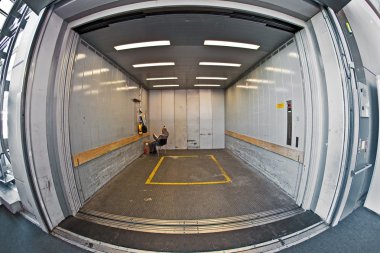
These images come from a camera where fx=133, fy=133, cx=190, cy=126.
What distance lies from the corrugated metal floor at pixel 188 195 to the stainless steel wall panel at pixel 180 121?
3.61 meters

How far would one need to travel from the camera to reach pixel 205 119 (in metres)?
8.20

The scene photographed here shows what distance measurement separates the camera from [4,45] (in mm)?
3453

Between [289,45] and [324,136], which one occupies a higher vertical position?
[289,45]

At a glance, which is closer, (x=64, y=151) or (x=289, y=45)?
(x=64, y=151)

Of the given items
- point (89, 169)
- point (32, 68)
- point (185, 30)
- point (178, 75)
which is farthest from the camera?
point (178, 75)

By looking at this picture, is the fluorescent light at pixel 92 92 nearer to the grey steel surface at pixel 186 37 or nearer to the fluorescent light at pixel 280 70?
the grey steel surface at pixel 186 37

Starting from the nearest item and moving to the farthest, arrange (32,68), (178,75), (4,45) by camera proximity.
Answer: (32,68) < (4,45) < (178,75)

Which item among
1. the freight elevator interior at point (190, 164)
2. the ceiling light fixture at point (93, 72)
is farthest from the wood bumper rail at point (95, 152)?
the ceiling light fixture at point (93, 72)

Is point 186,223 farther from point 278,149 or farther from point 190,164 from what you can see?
point 190,164

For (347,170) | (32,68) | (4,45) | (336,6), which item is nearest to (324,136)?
(347,170)

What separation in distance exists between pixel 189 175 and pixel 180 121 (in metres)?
4.47

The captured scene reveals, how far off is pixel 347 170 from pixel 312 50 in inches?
84.7

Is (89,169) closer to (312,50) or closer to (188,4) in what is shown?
(188,4)

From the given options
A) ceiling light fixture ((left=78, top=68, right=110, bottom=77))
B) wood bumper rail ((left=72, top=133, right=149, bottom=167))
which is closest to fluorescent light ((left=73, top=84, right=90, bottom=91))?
ceiling light fixture ((left=78, top=68, right=110, bottom=77))
